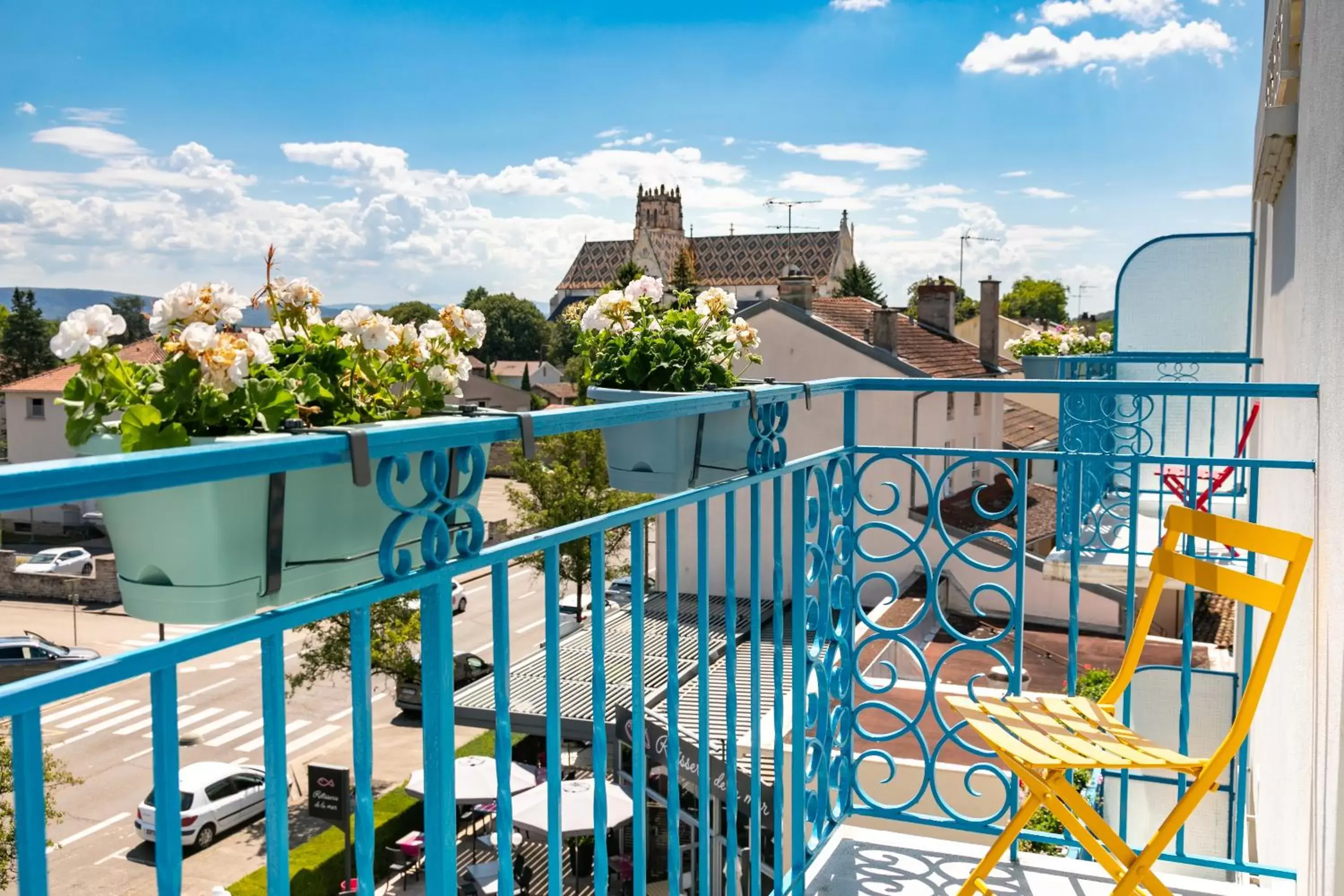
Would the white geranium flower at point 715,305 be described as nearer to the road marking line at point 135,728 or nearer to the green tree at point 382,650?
the green tree at point 382,650

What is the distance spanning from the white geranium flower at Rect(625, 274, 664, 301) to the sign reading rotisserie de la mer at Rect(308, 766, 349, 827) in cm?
815

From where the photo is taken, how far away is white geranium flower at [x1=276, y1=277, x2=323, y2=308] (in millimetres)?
2098

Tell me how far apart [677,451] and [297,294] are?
0.83m

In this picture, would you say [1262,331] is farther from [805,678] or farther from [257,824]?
[257,824]

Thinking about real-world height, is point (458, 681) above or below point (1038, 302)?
below

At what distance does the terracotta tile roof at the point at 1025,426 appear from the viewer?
28688 mm

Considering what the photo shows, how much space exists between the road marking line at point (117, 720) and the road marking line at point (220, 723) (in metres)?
1.00

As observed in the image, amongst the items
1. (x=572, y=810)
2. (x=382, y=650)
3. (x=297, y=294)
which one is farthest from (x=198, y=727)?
(x=297, y=294)

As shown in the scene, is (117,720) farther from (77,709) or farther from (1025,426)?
(1025,426)

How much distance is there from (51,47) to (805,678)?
18625 cm

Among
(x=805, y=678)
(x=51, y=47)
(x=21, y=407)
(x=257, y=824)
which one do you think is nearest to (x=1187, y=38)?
(x=257, y=824)

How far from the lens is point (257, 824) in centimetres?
1748

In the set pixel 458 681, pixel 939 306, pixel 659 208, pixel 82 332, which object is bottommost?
pixel 458 681

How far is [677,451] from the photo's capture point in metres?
2.28
